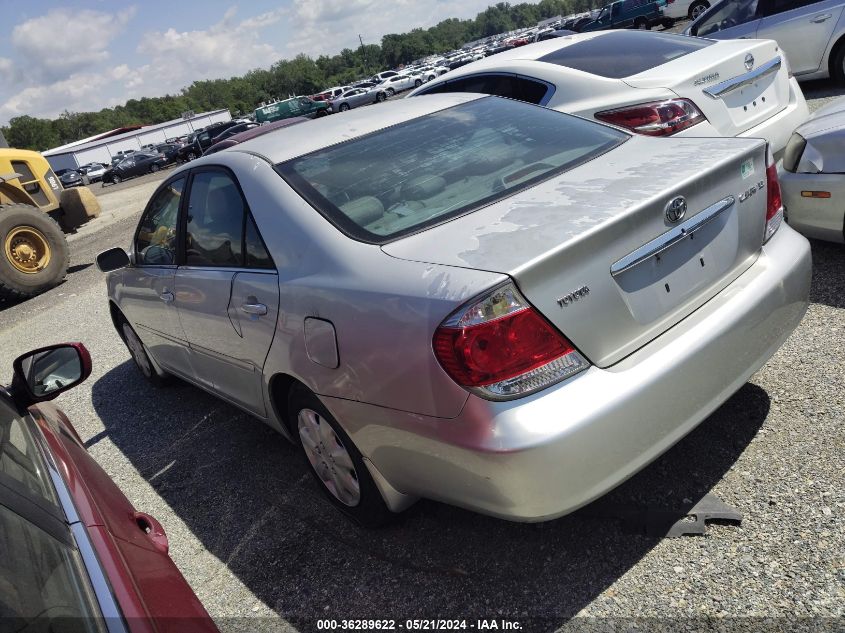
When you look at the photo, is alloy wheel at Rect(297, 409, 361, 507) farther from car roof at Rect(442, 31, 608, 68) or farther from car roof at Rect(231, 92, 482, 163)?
car roof at Rect(442, 31, 608, 68)

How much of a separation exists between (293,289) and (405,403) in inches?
29.2

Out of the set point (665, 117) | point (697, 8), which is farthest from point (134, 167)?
point (665, 117)

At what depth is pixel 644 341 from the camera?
2.28m

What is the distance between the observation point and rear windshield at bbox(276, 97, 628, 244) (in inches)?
105

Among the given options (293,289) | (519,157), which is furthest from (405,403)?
(519,157)

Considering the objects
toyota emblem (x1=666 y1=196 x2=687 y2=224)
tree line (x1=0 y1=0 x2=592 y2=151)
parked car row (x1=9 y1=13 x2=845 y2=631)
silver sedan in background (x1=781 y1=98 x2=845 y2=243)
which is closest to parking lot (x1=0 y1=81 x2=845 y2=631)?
parked car row (x1=9 y1=13 x2=845 y2=631)

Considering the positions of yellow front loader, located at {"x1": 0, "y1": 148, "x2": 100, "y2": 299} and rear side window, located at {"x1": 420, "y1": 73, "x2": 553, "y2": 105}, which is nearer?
rear side window, located at {"x1": 420, "y1": 73, "x2": 553, "y2": 105}

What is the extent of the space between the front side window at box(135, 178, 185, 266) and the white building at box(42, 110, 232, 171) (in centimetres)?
6464

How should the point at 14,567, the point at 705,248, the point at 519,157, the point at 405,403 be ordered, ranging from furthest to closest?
the point at 519,157
the point at 705,248
the point at 405,403
the point at 14,567

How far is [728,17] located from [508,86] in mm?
5310

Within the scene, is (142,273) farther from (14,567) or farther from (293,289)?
(14,567)

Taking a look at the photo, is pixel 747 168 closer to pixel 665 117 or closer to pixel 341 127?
pixel 341 127

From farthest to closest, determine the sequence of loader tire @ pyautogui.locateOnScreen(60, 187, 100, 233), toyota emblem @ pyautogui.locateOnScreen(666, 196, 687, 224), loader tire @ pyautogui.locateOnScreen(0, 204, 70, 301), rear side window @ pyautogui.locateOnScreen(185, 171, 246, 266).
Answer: loader tire @ pyautogui.locateOnScreen(60, 187, 100, 233) → loader tire @ pyautogui.locateOnScreen(0, 204, 70, 301) → rear side window @ pyautogui.locateOnScreen(185, 171, 246, 266) → toyota emblem @ pyautogui.locateOnScreen(666, 196, 687, 224)

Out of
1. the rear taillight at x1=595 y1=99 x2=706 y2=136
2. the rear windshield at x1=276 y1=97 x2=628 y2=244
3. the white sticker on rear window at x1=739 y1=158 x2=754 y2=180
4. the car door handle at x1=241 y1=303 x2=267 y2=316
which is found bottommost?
the rear taillight at x1=595 y1=99 x2=706 y2=136
